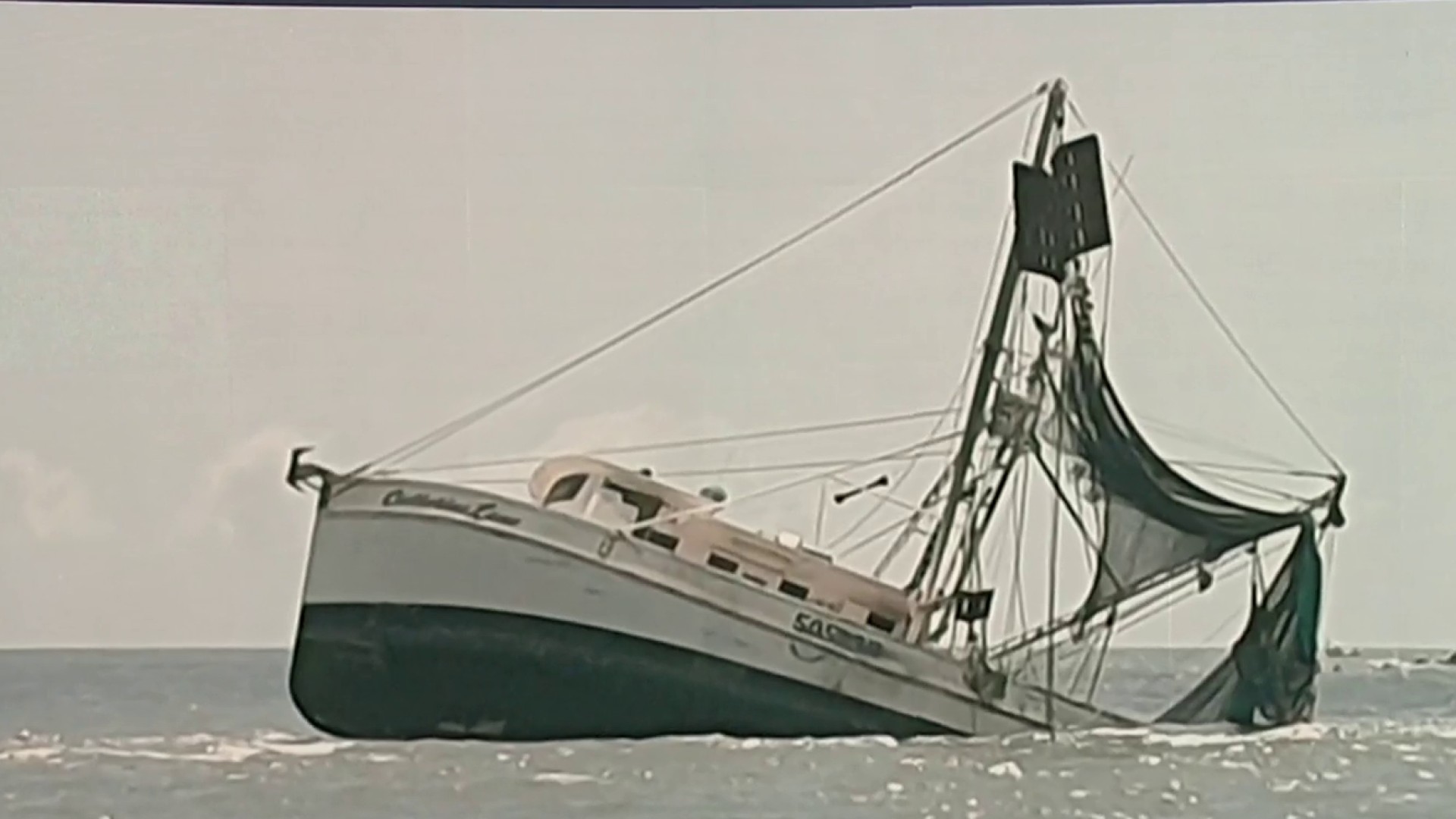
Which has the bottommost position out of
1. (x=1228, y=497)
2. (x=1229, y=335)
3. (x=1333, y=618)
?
(x=1333, y=618)

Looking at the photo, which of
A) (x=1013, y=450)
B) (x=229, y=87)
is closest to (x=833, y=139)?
(x=1013, y=450)

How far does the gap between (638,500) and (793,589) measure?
0.24 m

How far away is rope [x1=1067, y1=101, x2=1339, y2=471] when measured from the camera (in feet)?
6.68

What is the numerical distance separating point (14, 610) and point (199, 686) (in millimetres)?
273

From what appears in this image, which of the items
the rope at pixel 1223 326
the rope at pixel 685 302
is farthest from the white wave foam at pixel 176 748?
the rope at pixel 1223 326

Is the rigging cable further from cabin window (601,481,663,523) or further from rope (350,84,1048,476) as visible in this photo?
cabin window (601,481,663,523)

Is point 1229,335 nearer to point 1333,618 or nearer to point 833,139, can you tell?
point 1333,618

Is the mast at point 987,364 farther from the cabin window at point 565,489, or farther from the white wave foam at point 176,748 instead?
the white wave foam at point 176,748

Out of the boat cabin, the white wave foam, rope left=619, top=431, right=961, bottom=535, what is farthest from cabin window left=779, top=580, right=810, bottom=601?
the white wave foam

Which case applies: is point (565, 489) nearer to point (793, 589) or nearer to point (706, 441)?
point (706, 441)

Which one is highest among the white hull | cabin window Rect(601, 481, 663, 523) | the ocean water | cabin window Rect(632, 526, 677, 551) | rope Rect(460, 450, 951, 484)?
rope Rect(460, 450, 951, 484)

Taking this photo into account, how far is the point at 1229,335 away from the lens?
2.05 metres

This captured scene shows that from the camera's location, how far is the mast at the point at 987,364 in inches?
79.2

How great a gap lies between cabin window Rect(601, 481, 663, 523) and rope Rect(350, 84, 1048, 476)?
163mm
